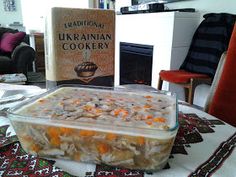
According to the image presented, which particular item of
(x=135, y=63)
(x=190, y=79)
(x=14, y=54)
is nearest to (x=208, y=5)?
(x=190, y=79)

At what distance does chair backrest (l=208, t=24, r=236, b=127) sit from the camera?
0.87 meters

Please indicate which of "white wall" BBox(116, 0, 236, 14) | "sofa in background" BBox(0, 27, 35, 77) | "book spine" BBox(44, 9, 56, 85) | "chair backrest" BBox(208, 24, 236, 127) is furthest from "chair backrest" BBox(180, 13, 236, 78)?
"sofa in background" BBox(0, 27, 35, 77)

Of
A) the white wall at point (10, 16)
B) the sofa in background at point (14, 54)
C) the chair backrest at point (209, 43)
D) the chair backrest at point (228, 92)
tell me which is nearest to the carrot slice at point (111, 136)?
the chair backrest at point (228, 92)

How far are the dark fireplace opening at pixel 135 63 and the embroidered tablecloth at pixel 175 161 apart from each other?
7.23 feet

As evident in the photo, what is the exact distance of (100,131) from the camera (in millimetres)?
391

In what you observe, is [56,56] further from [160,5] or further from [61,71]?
[160,5]

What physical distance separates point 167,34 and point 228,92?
1632mm

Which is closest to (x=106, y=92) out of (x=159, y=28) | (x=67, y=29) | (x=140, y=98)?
(x=140, y=98)

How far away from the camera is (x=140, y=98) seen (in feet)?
1.81

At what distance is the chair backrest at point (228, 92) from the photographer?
2.84ft

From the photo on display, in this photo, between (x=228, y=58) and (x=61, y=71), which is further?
(x=228, y=58)

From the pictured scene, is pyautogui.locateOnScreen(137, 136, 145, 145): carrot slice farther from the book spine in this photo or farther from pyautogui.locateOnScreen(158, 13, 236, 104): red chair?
pyautogui.locateOnScreen(158, 13, 236, 104): red chair

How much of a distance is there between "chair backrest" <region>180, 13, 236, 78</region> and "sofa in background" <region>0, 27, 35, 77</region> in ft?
7.37

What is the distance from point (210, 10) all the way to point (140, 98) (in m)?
2.16
